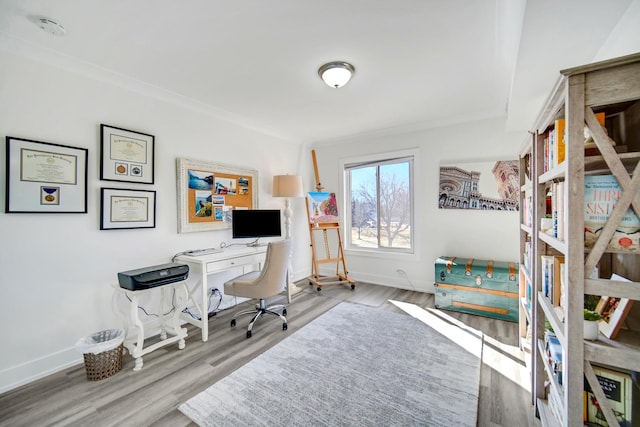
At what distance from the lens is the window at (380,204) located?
13.1 feet

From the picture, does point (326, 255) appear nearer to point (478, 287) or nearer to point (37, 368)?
point (478, 287)

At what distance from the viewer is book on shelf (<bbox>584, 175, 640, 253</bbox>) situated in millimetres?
917

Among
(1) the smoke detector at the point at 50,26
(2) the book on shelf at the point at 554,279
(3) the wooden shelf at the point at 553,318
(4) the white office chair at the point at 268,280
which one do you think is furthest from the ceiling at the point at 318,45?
(4) the white office chair at the point at 268,280

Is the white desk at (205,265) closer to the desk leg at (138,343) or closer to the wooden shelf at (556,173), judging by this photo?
the desk leg at (138,343)

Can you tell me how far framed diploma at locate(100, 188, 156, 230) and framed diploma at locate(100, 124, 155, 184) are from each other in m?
0.12

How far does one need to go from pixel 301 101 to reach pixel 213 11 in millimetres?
1421

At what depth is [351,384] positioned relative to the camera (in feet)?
6.09

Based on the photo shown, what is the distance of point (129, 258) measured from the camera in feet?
8.07

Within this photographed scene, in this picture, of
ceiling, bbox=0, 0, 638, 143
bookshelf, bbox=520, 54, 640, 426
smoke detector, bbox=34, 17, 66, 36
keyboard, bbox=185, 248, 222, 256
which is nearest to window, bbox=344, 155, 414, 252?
ceiling, bbox=0, 0, 638, 143

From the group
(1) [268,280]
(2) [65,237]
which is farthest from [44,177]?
(1) [268,280]

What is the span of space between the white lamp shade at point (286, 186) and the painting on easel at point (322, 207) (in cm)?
42

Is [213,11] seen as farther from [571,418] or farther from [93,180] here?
[571,418]

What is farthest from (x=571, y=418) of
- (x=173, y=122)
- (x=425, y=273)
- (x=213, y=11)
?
(x=173, y=122)

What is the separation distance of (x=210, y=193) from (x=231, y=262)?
0.93 meters
